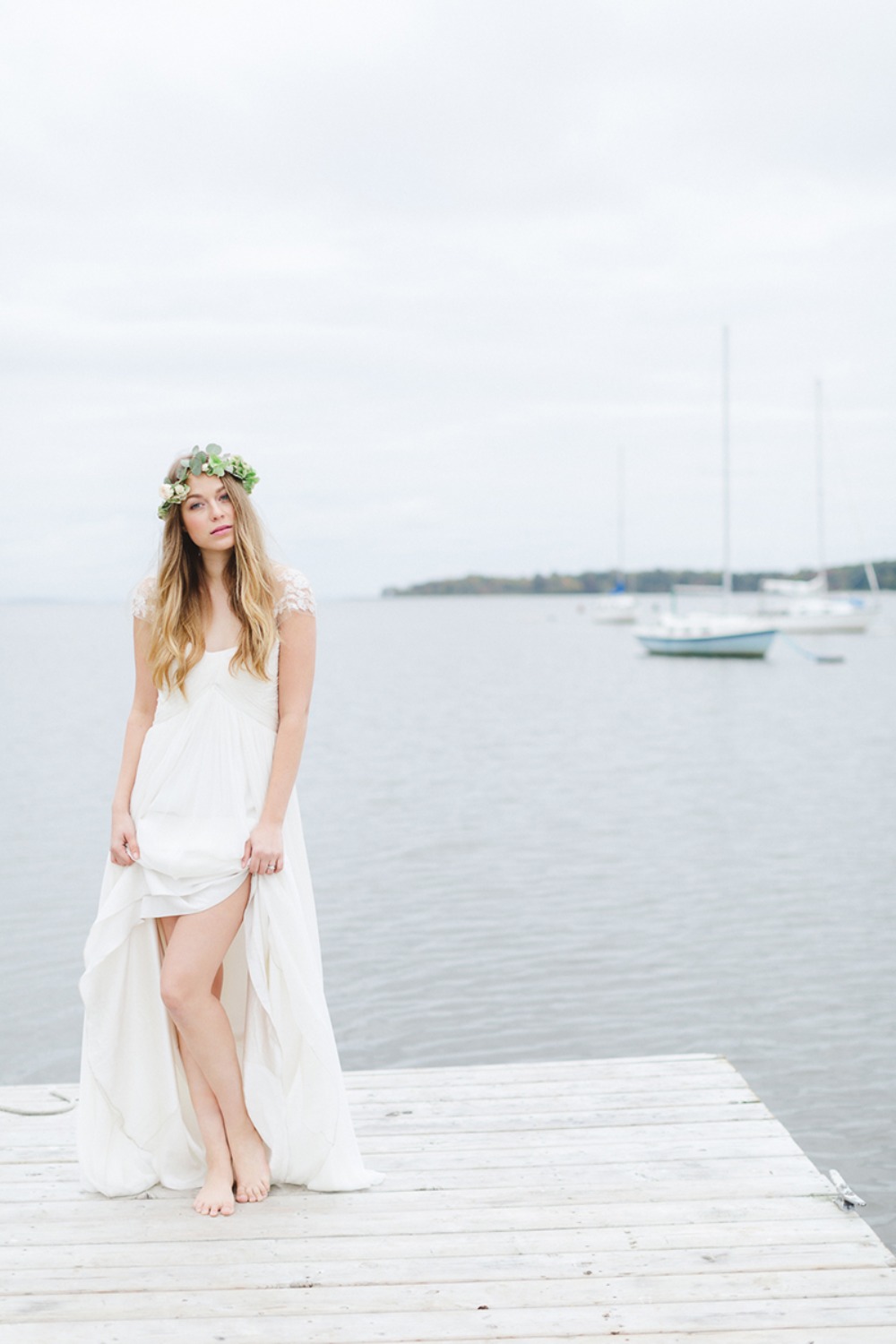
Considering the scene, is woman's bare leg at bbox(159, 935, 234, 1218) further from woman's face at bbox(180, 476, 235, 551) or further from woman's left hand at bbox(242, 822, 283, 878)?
woman's face at bbox(180, 476, 235, 551)

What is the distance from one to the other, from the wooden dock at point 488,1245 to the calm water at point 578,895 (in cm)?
152

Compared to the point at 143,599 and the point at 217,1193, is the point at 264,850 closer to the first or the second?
the point at 143,599

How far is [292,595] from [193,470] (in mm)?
408

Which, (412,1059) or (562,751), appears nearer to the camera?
(412,1059)

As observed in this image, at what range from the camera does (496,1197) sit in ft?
11.0

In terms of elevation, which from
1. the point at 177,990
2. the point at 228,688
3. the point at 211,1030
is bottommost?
the point at 211,1030

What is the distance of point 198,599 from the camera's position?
3.42 metres

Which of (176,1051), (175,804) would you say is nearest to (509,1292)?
(176,1051)

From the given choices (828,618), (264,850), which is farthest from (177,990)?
(828,618)

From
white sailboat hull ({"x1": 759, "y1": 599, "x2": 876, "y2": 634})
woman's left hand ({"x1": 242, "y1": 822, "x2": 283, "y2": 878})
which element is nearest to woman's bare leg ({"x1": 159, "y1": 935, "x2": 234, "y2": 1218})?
woman's left hand ({"x1": 242, "y1": 822, "x2": 283, "y2": 878})

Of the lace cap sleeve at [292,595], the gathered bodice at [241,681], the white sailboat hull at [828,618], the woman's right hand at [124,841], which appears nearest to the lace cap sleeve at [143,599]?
the gathered bodice at [241,681]

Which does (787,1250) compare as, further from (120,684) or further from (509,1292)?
(120,684)

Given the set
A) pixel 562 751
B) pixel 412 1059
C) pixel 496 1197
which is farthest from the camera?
pixel 562 751

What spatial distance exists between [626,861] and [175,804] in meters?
8.65
